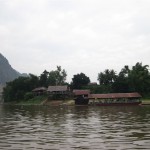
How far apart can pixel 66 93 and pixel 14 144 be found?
314 feet

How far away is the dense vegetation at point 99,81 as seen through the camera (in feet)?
335

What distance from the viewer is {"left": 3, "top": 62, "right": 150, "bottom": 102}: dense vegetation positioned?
102188mm

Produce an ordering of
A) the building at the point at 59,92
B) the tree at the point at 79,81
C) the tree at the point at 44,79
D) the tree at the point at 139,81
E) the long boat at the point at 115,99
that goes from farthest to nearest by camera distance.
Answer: the tree at the point at 44,79 → the tree at the point at 79,81 → the building at the point at 59,92 → the tree at the point at 139,81 → the long boat at the point at 115,99

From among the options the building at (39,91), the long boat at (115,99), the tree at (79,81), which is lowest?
the long boat at (115,99)

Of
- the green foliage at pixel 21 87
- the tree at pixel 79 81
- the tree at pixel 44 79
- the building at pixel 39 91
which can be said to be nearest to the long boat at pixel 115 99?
the tree at pixel 79 81

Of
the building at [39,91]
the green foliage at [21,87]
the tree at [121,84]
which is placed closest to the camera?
the tree at [121,84]

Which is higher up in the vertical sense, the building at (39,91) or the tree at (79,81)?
the tree at (79,81)

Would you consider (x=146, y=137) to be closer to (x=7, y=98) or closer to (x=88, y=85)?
(x=88, y=85)

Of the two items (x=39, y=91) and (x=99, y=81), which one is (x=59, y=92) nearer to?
(x=39, y=91)

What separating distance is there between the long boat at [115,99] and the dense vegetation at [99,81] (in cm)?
593

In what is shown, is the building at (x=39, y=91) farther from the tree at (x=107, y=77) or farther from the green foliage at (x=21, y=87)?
the tree at (x=107, y=77)

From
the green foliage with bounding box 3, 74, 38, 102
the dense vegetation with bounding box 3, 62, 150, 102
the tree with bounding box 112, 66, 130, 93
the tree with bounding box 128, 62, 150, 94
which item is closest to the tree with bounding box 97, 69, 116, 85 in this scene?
the dense vegetation with bounding box 3, 62, 150, 102

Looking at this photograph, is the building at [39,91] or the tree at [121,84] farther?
the building at [39,91]

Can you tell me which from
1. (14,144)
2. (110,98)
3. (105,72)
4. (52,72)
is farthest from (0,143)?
(52,72)
